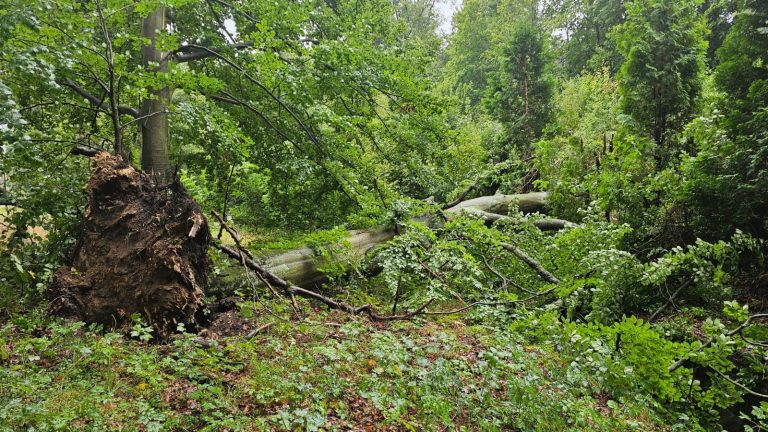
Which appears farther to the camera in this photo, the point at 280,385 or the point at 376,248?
the point at 376,248

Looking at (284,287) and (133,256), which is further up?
(133,256)

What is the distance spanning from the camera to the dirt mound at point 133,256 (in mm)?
3297

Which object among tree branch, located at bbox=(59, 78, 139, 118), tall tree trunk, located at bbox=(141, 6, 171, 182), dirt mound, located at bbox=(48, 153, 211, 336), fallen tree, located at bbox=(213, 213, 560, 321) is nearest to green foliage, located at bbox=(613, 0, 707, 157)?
fallen tree, located at bbox=(213, 213, 560, 321)

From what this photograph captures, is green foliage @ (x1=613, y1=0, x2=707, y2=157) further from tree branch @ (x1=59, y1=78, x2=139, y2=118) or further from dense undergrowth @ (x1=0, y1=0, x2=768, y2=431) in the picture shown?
tree branch @ (x1=59, y1=78, x2=139, y2=118)

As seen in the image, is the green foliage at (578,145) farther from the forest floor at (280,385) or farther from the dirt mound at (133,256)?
the dirt mound at (133,256)

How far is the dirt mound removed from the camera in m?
3.30

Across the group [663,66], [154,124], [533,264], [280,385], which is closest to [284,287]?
[280,385]

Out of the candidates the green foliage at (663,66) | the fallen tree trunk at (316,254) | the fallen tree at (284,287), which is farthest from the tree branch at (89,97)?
the green foliage at (663,66)

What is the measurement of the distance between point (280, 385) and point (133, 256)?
1.78m

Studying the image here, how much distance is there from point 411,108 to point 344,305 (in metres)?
3.52

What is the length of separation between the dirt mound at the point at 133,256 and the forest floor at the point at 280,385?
208 mm

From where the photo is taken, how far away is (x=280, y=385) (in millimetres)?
2592

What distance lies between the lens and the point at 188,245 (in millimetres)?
3627

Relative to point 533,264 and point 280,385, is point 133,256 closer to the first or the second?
point 280,385
